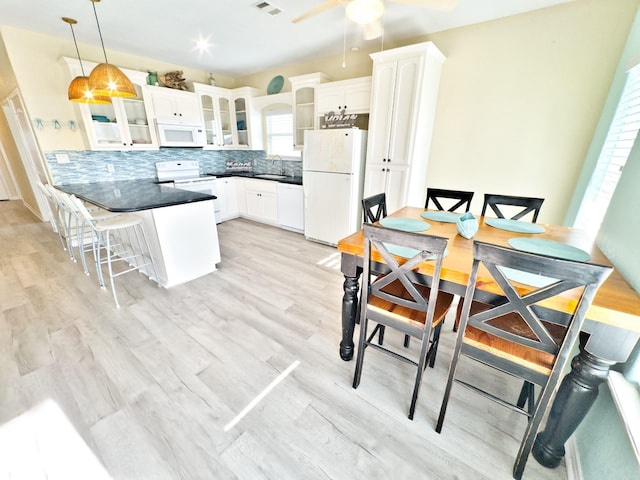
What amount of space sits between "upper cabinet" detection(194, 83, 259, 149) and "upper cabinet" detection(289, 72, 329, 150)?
1.09 meters

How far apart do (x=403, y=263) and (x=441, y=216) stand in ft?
3.01

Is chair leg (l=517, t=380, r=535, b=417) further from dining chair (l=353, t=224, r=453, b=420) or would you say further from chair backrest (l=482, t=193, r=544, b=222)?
chair backrest (l=482, t=193, r=544, b=222)

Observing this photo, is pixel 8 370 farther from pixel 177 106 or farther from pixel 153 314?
pixel 177 106

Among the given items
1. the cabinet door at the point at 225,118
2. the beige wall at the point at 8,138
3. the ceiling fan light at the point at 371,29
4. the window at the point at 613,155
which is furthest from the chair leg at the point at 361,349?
the beige wall at the point at 8,138

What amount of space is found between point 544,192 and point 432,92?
1636mm

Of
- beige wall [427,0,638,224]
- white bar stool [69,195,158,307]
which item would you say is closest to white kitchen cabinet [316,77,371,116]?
beige wall [427,0,638,224]

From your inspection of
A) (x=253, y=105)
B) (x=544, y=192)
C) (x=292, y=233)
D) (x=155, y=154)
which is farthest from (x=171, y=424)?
(x=253, y=105)

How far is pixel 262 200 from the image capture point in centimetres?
471

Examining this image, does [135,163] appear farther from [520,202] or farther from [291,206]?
[520,202]

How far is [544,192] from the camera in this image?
2.71 metres

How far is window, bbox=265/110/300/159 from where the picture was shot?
4.67m

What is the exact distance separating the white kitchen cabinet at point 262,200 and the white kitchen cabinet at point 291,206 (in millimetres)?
155

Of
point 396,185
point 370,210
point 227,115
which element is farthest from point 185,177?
point 370,210

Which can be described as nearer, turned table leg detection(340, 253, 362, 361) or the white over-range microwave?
turned table leg detection(340, 253, 362, 361)
